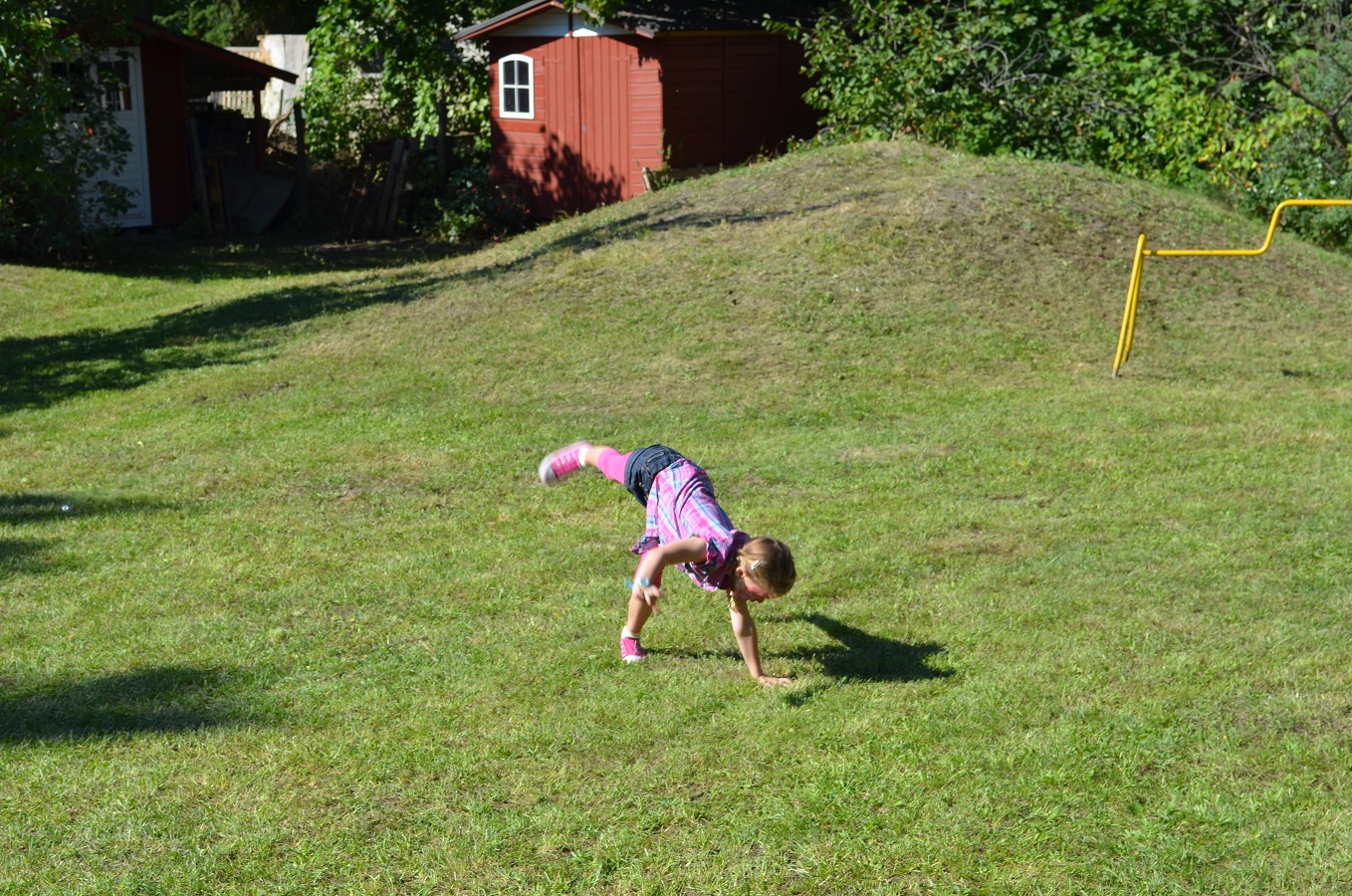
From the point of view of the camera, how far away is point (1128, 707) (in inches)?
193

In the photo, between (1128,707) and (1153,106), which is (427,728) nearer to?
(1128,707)

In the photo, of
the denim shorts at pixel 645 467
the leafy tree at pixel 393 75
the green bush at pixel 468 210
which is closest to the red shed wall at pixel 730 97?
the green bush at pixel 468 210

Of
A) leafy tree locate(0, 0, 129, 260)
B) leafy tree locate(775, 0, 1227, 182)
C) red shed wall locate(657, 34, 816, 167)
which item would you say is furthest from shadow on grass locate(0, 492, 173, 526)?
red shed wall locate(657, 34, 816, 167)

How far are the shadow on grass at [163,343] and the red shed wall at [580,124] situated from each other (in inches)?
214

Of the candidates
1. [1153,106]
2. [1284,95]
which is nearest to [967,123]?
[1153,106]

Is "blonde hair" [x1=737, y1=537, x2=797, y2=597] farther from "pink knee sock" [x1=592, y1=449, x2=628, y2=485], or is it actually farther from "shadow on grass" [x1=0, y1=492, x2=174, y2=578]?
"shadow on grass" [x1=0, y1=492, x2=174, y2=578]

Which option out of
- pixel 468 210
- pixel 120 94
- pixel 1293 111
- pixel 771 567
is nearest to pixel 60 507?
pixel 771 567

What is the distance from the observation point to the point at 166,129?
2048 cm

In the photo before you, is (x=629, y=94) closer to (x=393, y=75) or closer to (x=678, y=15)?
(x=678, y=15)

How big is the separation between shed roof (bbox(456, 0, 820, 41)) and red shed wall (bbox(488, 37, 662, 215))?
0.32 meters

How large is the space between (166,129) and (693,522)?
1805 cm

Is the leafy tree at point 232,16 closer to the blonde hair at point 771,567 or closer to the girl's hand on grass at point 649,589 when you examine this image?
the girl's hand on grass at point 649,589

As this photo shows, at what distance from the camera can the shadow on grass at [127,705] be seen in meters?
4.82

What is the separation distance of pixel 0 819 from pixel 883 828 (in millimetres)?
2789
